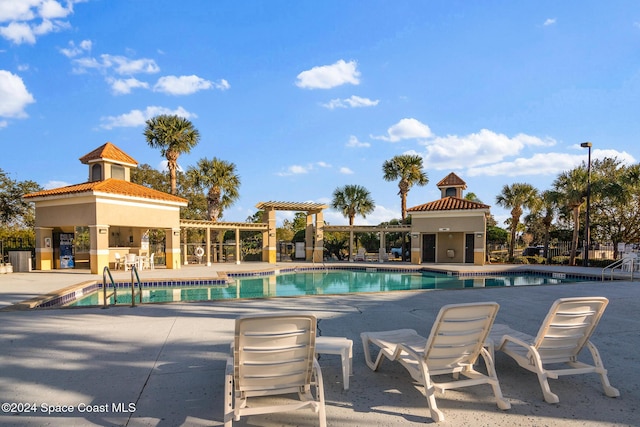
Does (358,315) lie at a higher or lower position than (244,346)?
lower

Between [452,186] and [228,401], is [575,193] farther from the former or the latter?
[228,401]

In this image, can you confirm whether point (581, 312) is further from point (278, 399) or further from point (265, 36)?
point (265, 36)

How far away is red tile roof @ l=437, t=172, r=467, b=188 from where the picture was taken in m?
26.5

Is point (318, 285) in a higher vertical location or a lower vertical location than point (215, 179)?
lower

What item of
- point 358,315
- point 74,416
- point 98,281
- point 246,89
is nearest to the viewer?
point 74,416

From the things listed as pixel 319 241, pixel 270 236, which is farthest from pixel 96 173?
pixel 319 241

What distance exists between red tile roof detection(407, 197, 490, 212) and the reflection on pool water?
4986 millimetres

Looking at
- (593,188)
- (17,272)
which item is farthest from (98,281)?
(593,188)

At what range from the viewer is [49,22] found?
1232cm

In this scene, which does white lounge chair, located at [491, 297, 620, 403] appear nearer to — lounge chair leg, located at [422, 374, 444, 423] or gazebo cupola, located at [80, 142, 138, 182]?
lounge chair leg, located at [422, 374, 444, 423]

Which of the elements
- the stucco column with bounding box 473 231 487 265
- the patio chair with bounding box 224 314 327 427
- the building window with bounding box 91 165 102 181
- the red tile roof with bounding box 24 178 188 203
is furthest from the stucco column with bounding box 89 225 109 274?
the stucco column with bounding box 473 231 487 265

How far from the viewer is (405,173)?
2964 centimetres

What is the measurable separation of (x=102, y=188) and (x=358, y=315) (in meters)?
14.2

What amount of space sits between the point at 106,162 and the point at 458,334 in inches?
796
